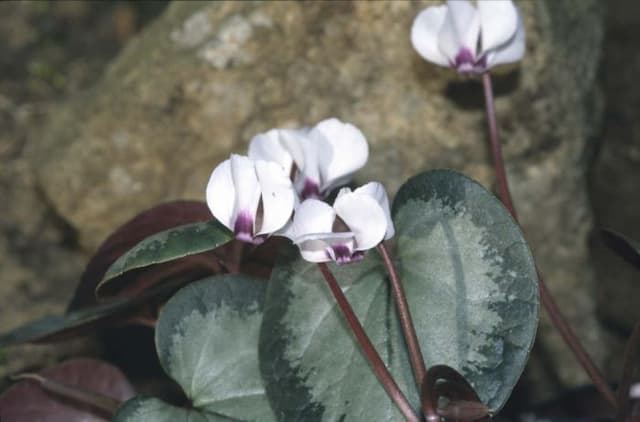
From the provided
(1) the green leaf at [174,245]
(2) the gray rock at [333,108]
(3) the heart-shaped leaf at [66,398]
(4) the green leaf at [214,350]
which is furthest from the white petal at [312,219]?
(2) the gray rock at [333,108]

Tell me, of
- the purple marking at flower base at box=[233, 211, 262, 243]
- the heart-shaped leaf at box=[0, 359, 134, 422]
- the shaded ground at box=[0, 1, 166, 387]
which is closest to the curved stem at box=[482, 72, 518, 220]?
the purple marking at flower base at box=[233, 211, 262, 243]

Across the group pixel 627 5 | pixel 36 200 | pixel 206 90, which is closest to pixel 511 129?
pixel 206 90

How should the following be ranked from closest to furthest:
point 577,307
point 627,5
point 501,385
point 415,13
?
point 501,385, point 415,13, point 577,307, point 627,5

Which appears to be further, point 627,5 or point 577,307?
point 627,5

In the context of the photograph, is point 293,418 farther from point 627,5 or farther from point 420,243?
point 627,5

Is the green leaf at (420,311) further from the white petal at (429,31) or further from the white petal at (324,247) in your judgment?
the white petal at (429,31)

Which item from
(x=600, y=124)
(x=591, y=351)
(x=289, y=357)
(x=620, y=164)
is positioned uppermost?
(x=289, y=357)
